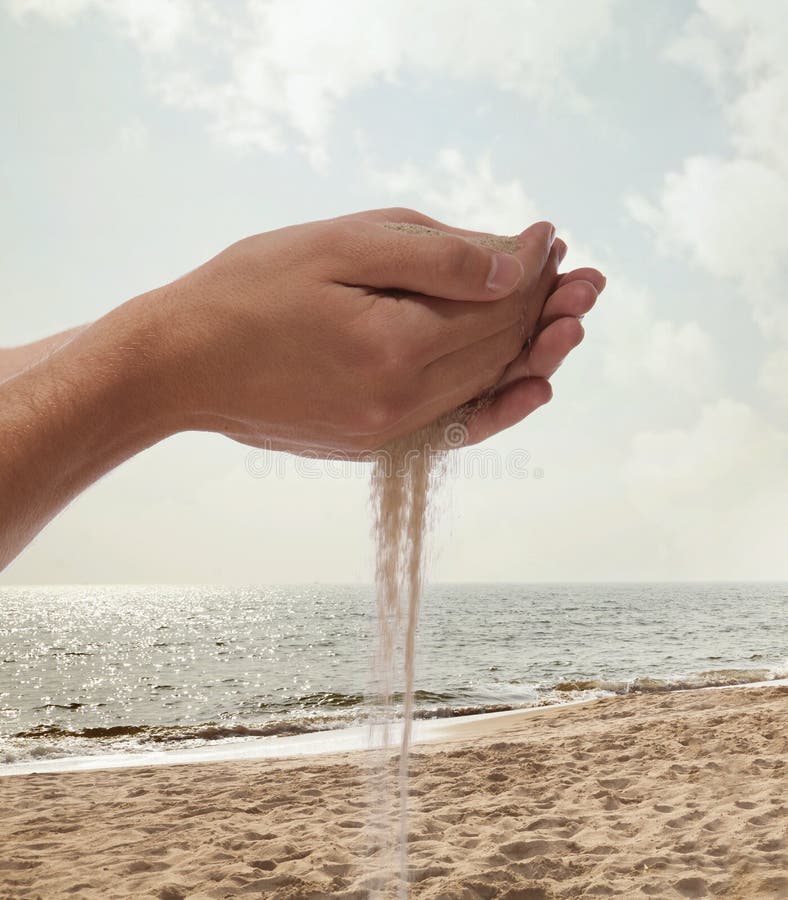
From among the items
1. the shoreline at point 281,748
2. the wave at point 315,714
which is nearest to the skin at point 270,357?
the shoreline at point 281,748

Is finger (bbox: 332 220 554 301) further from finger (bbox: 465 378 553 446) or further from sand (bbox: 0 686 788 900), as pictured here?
sand (bbox: 0 686 788 900)

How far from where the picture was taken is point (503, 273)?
126 cm

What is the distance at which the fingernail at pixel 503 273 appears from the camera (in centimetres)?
124

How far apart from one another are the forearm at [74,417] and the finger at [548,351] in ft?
2.61

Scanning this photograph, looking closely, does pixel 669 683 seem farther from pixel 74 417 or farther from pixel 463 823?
pixel 74 417

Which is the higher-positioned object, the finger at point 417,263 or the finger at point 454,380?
the finger at point 417,263

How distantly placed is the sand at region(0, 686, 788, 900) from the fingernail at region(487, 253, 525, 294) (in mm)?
3093

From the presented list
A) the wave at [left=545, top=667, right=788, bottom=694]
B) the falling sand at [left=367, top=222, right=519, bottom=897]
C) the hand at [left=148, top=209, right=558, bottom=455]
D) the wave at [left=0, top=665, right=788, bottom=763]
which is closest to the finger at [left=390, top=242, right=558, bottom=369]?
the hand at [left=148, top=209, right=558, bottom=455]

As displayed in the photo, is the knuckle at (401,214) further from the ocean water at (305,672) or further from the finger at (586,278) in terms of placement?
the ocean water at (305,672)

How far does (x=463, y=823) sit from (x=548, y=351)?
3776 millimetres

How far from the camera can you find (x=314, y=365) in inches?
46.5

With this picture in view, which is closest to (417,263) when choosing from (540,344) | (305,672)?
(540,344)

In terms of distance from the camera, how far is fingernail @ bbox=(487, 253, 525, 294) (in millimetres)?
1240

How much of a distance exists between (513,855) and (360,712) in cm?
880
